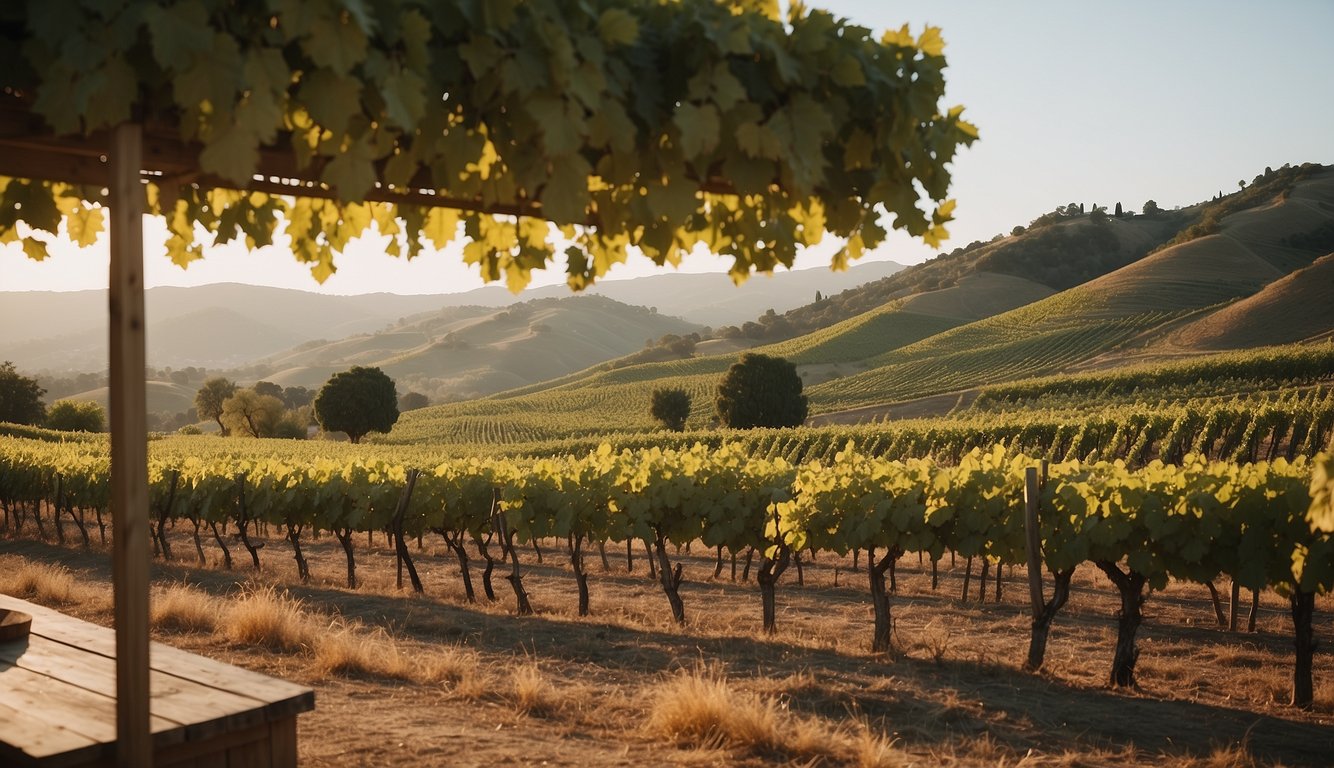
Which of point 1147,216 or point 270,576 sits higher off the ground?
point 1147,216

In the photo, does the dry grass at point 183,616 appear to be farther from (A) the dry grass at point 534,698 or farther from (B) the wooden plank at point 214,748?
(B) the wooden plank at point 214,748

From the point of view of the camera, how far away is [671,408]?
50.3 meters

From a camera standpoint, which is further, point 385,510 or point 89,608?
point 385,510

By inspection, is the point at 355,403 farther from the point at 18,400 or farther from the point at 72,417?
the point at 18,400

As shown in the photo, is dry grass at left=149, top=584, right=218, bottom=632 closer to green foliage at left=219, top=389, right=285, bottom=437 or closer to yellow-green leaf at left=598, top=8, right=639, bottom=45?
yellow-green leaf at left=598, top=8, right=639, bottom=45

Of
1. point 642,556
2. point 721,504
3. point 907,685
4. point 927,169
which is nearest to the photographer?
point 927,169

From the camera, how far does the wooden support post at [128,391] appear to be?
7.80 feet

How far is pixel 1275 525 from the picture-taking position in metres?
7.15

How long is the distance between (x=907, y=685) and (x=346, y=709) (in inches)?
143

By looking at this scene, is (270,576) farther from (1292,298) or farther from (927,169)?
(1292,298)

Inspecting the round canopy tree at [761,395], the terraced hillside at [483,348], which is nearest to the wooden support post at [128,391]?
the round canopy tree at [761,395]

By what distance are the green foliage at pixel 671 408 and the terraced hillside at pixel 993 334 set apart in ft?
4.62

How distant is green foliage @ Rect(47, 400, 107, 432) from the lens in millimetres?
53938

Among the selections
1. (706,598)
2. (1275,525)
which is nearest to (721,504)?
(706,598)
